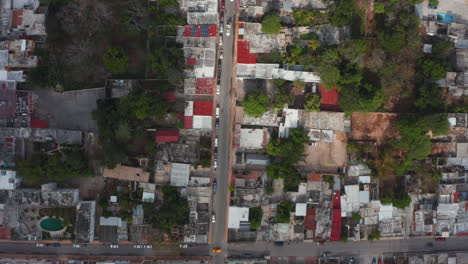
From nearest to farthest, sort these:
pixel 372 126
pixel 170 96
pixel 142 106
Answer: pixel 142 106
pixel 170 96
pixel 372 126

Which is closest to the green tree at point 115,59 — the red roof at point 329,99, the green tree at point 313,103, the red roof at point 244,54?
the red roof at point 244,54

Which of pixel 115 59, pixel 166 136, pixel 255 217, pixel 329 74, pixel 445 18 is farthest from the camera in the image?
pixel 445 18

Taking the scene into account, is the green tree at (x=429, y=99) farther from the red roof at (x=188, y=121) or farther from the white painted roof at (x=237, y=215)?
the red roof at (x=188, y=121)

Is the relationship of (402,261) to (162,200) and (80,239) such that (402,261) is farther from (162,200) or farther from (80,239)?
(80,239)

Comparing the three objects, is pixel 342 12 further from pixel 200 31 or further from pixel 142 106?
pixel 142 106

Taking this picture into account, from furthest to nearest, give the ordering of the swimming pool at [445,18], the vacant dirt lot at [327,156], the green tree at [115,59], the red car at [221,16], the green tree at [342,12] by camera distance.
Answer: the swimming pool at [445,18]
the vacant dirt lot at [327,156]
the red car at [221,16]
the green tree at [342,12]
the green tree at [115,59]

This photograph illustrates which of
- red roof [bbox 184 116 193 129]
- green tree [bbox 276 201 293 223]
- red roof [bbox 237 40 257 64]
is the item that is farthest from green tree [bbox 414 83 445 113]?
red roof [bbox 184 116 193 129]

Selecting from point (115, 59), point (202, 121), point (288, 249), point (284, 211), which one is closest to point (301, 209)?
point (284, 211)
